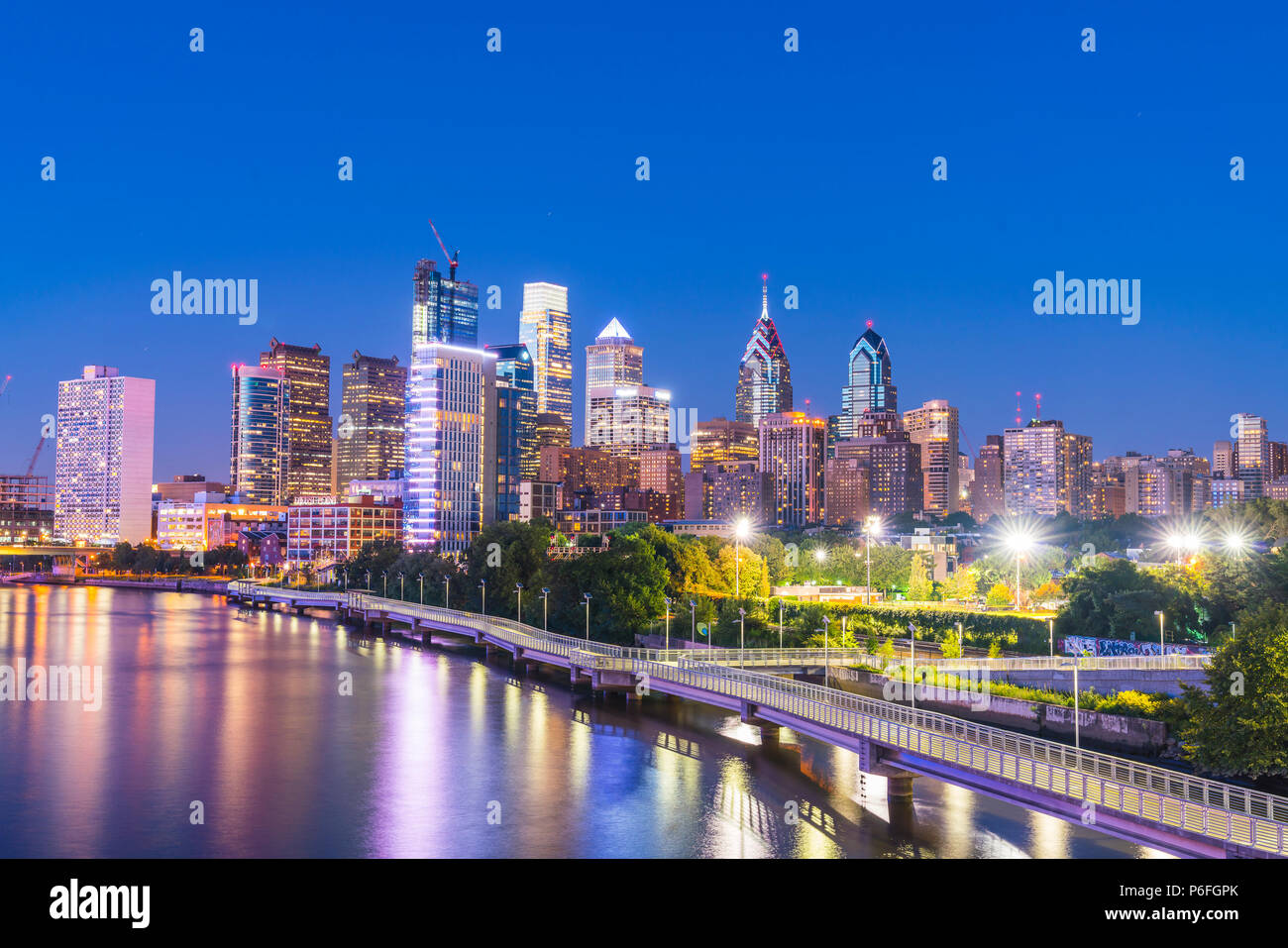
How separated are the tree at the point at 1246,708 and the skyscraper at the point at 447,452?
474 ft

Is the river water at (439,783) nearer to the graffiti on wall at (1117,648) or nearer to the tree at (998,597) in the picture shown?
the graffiti on wall at (1117,648)

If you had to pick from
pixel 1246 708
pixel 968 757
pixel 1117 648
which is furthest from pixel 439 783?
pixel 1117 648

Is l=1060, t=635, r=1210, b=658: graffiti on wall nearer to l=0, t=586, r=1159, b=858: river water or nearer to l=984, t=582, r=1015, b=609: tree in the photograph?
l=0, t=586, r=1159, b=858: river water

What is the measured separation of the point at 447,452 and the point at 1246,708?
152829 millimetres

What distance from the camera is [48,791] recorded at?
37.8 m

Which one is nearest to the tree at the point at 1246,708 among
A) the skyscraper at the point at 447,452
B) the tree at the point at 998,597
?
the tree at the point at 998,597

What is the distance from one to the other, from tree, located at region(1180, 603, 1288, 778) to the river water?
5.88 m

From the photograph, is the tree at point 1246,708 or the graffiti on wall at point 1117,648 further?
the graffiti on wall at point 1117,648

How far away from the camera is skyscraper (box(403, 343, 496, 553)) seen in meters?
176

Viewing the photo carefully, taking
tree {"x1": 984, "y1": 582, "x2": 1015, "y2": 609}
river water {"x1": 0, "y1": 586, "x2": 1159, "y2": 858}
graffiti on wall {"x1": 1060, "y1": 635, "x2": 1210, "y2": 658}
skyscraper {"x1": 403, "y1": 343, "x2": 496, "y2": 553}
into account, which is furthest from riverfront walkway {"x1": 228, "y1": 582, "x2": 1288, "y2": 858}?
skyscraper {"x1": 403, "y1": 343, "x2": 496, "y2": 553}

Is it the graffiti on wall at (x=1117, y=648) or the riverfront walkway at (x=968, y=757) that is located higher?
the graffiti on wall at (x=1117, y=648)

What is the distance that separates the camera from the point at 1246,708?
3525cm

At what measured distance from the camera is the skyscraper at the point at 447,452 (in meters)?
176
